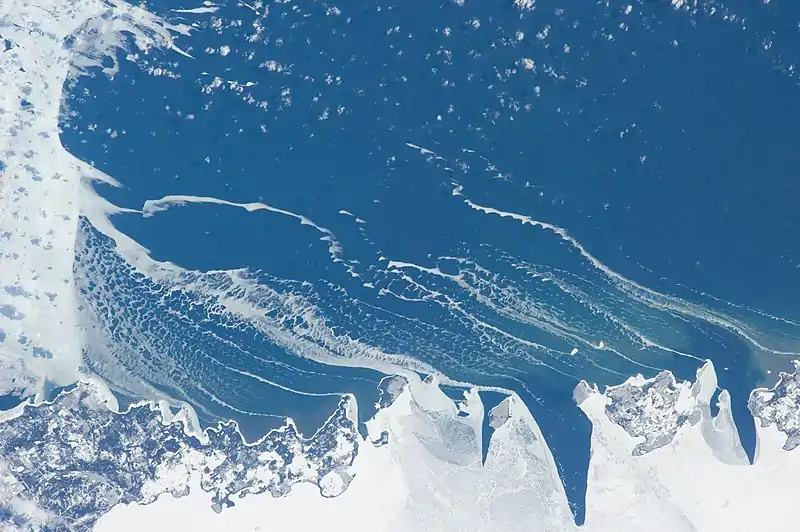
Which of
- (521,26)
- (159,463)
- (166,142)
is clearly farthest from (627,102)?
(159,463)

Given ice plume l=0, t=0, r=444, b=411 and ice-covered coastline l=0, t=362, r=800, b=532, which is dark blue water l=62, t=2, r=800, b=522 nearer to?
ice plume l=0, t=0, r=444, b=411

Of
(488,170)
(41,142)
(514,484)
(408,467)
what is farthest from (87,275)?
(514,484)

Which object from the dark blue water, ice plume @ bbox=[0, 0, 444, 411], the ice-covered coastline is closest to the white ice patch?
the ice-covered coastline

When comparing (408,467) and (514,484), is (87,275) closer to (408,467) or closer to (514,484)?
(408,467)

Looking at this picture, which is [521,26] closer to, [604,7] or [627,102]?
[604,7]

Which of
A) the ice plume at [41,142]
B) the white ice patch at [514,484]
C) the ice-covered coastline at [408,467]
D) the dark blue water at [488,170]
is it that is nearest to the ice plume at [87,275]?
the ice plume at [41,142]
